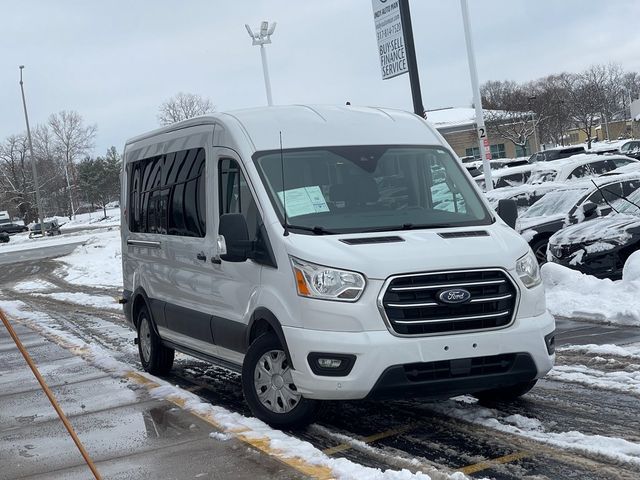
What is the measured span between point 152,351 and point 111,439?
8.04 ft

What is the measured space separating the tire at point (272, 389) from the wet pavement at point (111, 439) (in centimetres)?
38

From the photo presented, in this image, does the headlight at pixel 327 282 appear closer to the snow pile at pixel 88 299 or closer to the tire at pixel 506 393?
the tire at pixel 506 393

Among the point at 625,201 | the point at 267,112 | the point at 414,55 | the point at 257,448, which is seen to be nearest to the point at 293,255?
the point at 257,448

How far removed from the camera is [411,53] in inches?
653

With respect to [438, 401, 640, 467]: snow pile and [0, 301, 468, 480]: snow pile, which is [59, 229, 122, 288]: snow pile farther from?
[438, 401, 640, 467]: snow pile

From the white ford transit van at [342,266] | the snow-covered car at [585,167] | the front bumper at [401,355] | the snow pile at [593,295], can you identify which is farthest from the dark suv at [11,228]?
the front bumper at [401,355]

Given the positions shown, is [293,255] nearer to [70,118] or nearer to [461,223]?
[461,223]

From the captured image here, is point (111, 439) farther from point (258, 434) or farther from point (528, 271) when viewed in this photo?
point (528, 271)

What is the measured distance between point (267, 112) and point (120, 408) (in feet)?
9.29

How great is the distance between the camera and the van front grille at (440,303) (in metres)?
5.63

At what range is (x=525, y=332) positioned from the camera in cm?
588

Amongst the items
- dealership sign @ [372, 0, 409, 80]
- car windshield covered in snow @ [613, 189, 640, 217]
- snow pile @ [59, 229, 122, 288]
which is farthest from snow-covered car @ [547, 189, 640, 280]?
snow pile @ [59, 229, 122, 288]

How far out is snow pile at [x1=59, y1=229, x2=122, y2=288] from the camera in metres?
23.7

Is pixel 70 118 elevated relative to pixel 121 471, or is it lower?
elevated
